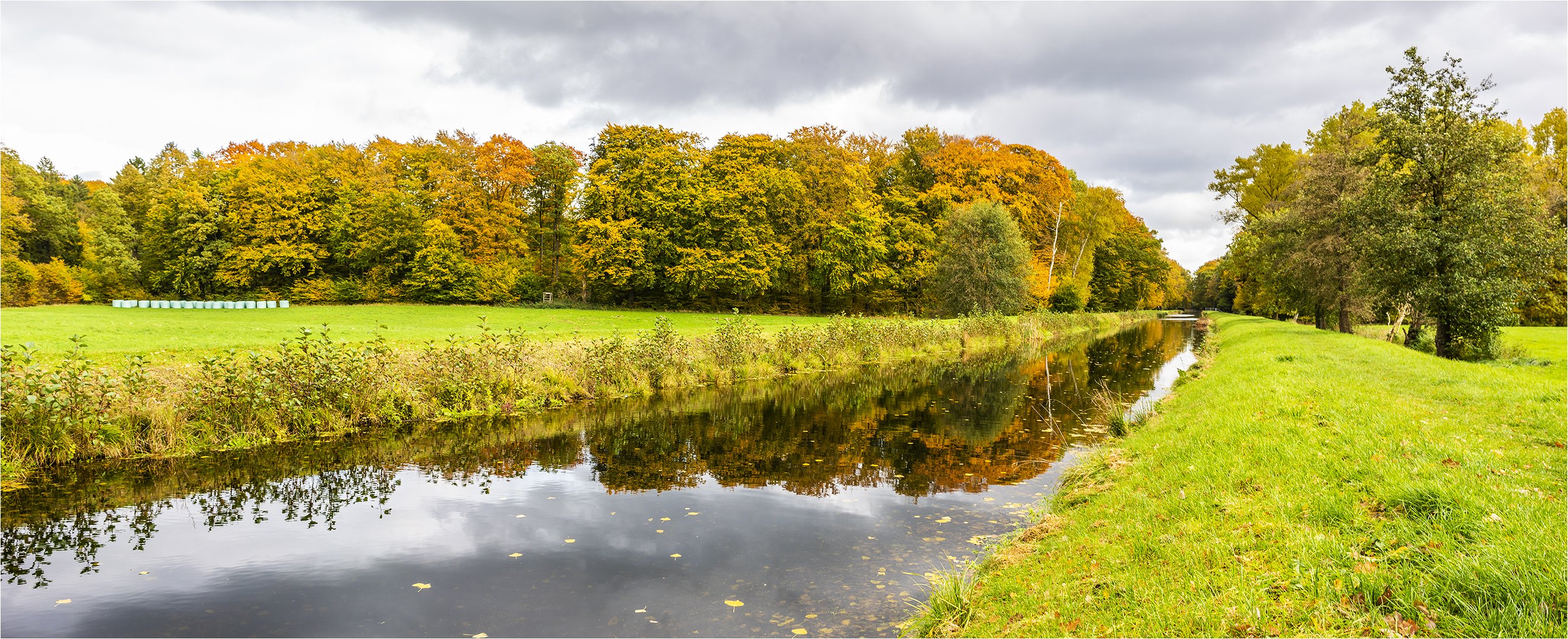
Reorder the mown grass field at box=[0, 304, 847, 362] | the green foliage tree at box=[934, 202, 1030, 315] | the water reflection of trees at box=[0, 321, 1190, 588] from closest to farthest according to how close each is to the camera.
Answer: the water reflection of trees at box=[0, 321, 1190, 588] < the mown grass field at box=[0, 304, 847, 362] < the green foliage tree at box=[934, 202, 1030, 315]

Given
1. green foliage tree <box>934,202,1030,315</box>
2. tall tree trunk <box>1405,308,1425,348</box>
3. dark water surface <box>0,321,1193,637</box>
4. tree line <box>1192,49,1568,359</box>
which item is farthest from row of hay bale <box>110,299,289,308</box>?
tall tree trunk <box>1405,308,1425,348</box>

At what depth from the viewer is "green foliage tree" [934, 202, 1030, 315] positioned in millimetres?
39188

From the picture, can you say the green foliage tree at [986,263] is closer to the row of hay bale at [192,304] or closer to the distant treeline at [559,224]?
the distant treeline at [559,224]

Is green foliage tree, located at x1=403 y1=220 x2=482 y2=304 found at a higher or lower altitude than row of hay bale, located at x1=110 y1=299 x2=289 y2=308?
higher

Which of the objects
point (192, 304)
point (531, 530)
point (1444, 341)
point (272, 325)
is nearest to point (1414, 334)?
point (1444, 341)

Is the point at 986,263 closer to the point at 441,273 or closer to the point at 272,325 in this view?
the point at 272,325

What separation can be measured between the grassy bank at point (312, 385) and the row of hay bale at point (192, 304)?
1196 inches

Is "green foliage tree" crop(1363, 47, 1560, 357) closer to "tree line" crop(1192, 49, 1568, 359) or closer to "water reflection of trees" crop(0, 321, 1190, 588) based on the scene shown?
"tree line" crop(1192, 49, 1568, 359)

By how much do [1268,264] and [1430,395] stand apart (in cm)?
2819

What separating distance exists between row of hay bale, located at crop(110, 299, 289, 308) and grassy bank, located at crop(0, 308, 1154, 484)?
30385 mm

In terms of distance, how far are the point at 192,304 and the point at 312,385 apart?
40143 mm

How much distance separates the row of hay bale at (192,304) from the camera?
132ft

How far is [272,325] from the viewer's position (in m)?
25.2

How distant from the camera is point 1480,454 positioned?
687cm
